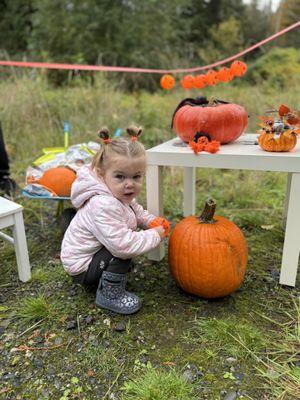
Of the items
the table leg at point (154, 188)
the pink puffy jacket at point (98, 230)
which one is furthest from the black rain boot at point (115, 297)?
the table leg at point (154, 188)

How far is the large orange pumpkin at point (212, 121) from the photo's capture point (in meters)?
2.04

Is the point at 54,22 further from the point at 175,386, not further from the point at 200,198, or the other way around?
the point at 175,386

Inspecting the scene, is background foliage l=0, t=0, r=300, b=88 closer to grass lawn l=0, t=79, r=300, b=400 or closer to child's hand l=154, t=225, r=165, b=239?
grass lawn l=0, t=79, r=300, b=400

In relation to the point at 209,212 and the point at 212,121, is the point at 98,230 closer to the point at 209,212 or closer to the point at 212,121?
the point at 209,212

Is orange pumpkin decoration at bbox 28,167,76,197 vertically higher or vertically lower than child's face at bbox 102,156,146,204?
lower

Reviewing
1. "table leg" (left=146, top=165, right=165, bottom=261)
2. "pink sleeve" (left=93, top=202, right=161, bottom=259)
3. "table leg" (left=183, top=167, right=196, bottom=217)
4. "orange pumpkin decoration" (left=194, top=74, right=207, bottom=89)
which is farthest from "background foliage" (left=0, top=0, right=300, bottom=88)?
"pink sleeve" (left=93, top=202, right=161, bottom=259)

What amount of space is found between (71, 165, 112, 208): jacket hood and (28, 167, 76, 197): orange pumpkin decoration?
709mm

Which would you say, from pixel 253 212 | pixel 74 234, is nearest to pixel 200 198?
pixel 253 212

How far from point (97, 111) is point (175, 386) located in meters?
4.52

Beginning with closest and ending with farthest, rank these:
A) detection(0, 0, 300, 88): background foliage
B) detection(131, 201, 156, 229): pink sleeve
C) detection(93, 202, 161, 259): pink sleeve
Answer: detection(93, 202, 161, 259): pink sleeve, detection(131, 201, 156, 229): pink sleeve, detection(0, 0, 300, 88): background foliage

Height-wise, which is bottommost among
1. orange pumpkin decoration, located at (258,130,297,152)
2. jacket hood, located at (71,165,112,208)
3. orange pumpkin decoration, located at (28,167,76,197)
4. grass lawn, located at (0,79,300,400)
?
grass lawn, located at (0,79,300,400)

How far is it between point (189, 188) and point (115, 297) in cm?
120

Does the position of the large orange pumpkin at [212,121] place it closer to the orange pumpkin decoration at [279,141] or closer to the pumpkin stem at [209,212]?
the orange pumpkin decoration at [279,141]

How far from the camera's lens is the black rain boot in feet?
6.15
